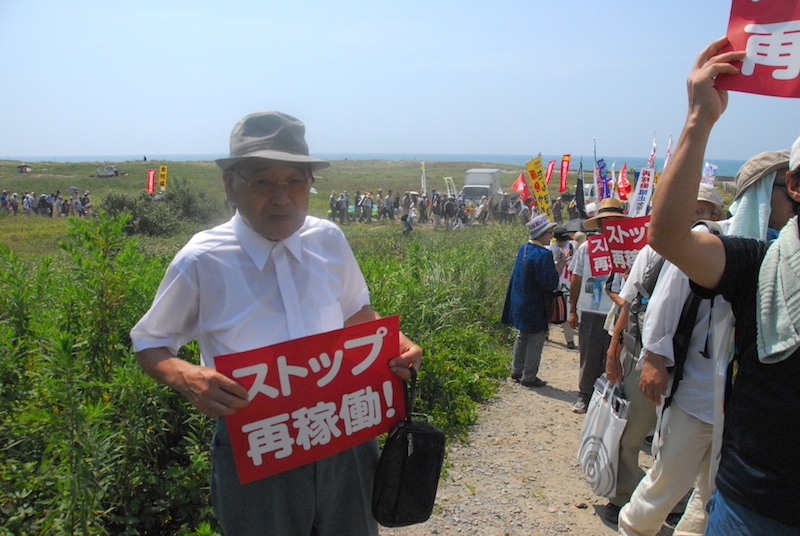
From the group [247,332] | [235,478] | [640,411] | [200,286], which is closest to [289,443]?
[235,478]

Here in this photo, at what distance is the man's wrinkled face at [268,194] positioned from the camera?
6.01 feet

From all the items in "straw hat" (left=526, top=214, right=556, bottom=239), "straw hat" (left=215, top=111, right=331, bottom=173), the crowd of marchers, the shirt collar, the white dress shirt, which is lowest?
the crowd of marchers

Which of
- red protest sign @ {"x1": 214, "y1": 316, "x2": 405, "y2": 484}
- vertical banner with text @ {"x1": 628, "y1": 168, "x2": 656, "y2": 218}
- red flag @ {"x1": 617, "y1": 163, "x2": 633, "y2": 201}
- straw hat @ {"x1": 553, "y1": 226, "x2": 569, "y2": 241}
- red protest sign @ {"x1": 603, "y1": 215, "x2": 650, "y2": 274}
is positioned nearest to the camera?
red protest sign @ {"x1": 214, "y1": 316, "x2": 405, "y2": 484}

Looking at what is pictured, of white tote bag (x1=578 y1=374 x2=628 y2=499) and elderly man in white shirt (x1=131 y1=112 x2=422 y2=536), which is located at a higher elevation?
elderly man in white shirt (x1=131 y1=112 x2=422 y2=536)

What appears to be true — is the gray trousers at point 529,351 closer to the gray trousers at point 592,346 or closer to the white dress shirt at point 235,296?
the gray trousers at point 592,346

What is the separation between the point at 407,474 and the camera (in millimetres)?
1952

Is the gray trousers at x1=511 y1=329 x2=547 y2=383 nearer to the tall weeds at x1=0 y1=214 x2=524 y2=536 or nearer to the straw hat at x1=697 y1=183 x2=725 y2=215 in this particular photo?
the straw hat at x1=697 y1=183 x2=725 y2=215

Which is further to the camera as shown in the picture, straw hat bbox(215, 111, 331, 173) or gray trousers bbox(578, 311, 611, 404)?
gray trousers bbox(578, 311, 611, 404)

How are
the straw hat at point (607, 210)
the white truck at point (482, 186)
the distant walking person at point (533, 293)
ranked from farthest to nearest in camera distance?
the white truck at point (482, 186) → the distant walking person at point (533, 293) → the straw hat at point (607, 210)

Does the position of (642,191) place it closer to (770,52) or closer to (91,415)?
(770,52)

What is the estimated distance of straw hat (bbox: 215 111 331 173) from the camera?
1.79m

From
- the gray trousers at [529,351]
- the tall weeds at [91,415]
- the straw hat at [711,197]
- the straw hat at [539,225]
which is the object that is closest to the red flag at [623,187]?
the straw hat at [539,225]

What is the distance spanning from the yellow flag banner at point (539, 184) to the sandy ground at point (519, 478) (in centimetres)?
582

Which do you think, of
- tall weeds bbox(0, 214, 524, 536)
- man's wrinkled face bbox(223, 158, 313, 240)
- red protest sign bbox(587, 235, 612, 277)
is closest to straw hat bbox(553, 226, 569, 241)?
red protest sign bbox(587, 235, 612, 277)
